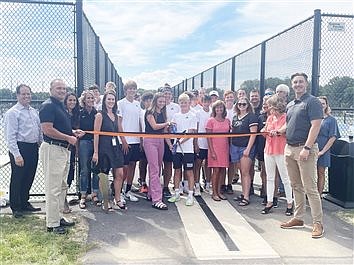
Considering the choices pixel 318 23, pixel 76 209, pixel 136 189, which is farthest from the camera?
pixel 136 189

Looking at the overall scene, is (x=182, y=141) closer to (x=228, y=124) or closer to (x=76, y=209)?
(x=228, y=124)

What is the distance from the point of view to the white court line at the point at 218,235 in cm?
405

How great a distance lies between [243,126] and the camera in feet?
19.9

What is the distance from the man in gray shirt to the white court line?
240 cm

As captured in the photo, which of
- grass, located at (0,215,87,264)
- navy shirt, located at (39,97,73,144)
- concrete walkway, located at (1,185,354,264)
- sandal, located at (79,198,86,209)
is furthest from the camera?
sandal, located at (79,198,86,209)

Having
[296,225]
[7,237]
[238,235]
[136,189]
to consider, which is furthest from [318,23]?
[7,237]

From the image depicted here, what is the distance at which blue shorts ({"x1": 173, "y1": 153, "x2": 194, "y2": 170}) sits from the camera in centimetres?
602

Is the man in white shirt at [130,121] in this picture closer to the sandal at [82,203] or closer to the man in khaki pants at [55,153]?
the sandal at [82,203]

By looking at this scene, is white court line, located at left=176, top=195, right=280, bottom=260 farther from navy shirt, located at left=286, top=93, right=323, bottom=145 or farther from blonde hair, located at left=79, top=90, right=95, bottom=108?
blonde hair, located at left=79, top=90, right=95, bottom=108

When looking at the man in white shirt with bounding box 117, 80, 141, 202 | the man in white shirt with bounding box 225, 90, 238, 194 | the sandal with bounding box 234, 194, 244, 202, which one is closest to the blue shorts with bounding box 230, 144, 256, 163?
the man in white shirt with bounding box 225, 90, 238, 194

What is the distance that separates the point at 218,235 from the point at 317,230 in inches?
50.5

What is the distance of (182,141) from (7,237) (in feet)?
9.63

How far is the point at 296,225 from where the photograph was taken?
4988 mm

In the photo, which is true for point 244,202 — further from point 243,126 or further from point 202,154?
point 243,126
